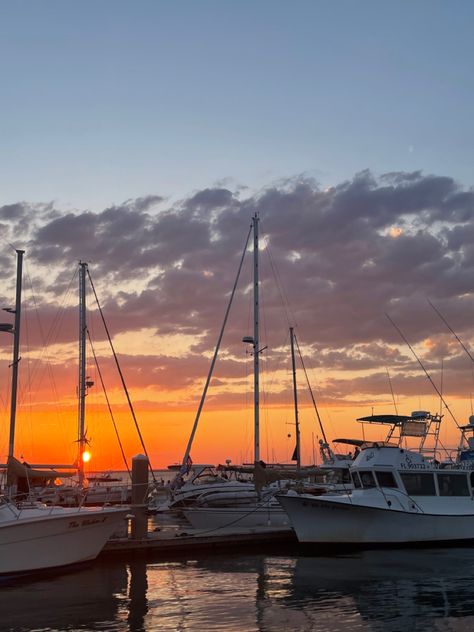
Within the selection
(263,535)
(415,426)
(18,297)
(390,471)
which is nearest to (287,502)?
(263,535)

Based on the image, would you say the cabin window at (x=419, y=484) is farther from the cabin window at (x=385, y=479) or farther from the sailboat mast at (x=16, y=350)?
the sailboat mast at (x=16, y=350)

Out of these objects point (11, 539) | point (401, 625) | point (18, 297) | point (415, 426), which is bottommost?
point (401, 625)

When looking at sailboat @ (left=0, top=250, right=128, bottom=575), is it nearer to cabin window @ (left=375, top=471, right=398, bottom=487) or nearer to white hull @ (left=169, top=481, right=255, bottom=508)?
cabin window @ (left=375, top=471, right=398, bottom=487)

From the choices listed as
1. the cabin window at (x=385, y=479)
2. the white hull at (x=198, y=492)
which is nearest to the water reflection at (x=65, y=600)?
the cabin window at (x=385, y=479)

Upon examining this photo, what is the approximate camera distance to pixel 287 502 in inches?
1146

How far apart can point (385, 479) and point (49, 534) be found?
14.7m

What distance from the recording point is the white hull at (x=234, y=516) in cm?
3522

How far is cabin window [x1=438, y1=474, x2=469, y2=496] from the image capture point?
1237 inches

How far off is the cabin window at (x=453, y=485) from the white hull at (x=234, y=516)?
786cm

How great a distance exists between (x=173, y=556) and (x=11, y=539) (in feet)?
23.1

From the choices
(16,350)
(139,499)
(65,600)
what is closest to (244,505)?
(139,499)

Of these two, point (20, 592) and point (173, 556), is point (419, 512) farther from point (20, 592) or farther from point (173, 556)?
point (20, 592)

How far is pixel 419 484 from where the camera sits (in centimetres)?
3108

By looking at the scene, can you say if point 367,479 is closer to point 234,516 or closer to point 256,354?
point 234,516
